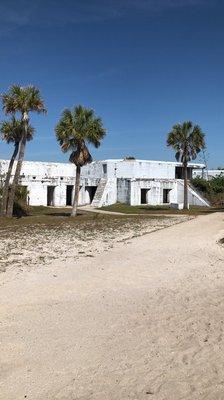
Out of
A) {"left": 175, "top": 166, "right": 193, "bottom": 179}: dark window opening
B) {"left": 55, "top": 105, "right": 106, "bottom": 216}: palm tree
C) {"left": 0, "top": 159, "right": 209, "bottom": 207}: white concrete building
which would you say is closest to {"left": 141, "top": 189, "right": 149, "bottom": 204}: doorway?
{"left": 0, "top": 159, "right": 209, "bottom": 207}: white concrete building

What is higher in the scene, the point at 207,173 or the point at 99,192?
the point at 207,173

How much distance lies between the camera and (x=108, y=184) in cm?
6212

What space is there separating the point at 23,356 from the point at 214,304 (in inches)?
192

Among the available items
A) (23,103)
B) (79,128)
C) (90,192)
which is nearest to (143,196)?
(90,192)

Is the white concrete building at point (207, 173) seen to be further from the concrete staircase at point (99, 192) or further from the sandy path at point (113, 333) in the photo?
the sandy path at point (113, 333)

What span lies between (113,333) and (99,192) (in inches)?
2089

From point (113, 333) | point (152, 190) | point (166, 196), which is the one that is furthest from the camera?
point (166, 196)

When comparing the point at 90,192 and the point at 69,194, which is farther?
the point at 90,192

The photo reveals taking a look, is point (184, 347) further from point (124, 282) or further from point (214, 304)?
point (124, 282)

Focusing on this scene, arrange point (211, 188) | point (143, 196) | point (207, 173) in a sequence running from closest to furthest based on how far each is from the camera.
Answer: point (143, 196), point (211, 188), point (207, 173)

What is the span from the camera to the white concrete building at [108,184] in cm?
5888

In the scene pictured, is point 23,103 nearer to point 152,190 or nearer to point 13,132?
point 13,132

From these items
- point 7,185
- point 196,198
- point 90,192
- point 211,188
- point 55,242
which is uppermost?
point 211,188

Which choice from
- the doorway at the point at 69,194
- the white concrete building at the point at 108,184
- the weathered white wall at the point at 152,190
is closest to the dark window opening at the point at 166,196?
the white concrete building at the point at 108,184
